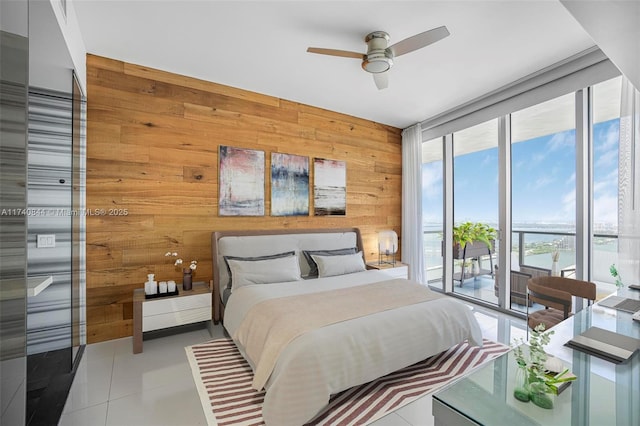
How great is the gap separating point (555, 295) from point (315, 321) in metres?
1.80

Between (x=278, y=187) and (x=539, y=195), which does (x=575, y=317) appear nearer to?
(x=539, y=195)

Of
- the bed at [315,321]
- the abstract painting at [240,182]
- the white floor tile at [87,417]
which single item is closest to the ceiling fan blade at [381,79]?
the abstract painting at [240,182]

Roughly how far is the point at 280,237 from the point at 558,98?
11.7ft

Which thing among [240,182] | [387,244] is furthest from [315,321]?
[387,244]

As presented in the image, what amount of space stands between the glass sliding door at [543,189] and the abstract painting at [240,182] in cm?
326

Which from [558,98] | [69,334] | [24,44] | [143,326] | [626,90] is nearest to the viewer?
[24,44]

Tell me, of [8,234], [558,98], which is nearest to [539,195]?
[558,98]

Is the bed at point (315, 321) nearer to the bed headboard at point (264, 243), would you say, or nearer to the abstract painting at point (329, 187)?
the bed headboard at point (264, 243)

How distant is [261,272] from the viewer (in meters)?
3.00

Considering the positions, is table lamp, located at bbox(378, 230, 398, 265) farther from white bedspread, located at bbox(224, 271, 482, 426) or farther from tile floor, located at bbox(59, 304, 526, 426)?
white bedspread, located at bbox(224, 271, 482, 426)

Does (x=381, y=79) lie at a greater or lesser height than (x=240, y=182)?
greater

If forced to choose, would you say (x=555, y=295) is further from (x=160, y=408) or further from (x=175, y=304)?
(x=175, y=304)

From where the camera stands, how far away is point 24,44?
1.25 metres

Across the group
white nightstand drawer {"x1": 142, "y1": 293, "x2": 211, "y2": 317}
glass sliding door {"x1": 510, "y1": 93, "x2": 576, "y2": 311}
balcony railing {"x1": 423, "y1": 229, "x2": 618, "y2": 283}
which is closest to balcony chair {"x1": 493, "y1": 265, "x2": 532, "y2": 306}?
glass sliding door {"x1": 510, "y1": 93, "x2": 576, "y2": 311}
